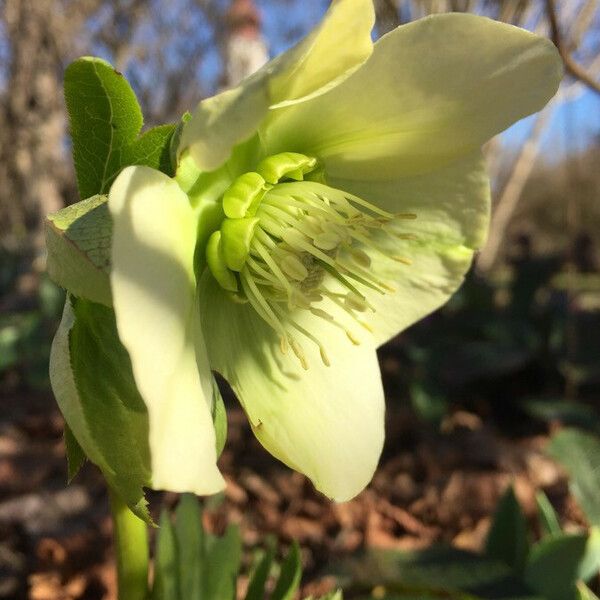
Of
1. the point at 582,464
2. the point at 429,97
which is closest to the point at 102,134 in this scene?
the point at 429,97

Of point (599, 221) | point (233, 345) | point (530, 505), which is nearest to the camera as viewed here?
point (233, 345)

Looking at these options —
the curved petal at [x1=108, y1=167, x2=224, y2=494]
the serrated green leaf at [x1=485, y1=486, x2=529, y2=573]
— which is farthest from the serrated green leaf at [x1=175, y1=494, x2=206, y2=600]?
the serrated green leaf at [x1=485, y1=486, x2=529, y2=573]

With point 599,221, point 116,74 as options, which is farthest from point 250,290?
point 599,221

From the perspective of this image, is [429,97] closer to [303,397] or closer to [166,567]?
[303,397]

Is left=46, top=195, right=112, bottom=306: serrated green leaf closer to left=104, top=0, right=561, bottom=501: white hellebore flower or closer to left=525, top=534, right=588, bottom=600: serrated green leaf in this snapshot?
left=104, top=0, right=561, bottom=501: white hellebore flower

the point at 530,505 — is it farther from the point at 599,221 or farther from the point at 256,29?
the point at 599,221
